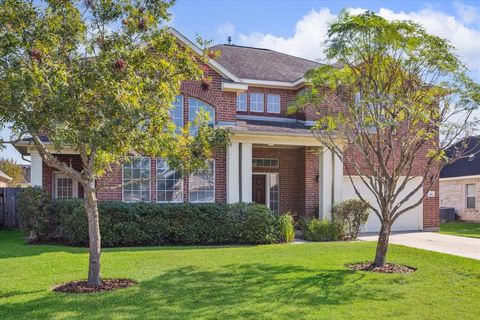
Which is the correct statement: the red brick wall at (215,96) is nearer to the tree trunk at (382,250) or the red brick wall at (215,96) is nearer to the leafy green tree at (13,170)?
the tree trunk at (382,250)

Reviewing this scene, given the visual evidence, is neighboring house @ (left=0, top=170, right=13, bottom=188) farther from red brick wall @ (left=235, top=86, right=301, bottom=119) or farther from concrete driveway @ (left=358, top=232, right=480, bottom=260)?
concrete driveway @ (left=358, top=232, right=480, bottom=260)

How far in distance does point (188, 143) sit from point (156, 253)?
4189 millimetres

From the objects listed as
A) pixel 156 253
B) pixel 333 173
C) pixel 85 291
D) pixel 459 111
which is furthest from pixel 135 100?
pixel 333 173

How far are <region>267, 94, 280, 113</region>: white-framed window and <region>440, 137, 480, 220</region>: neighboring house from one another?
12337mm

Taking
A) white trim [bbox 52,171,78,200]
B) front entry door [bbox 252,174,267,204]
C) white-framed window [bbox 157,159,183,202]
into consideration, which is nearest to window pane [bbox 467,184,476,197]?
front entry door [bbox 252,174,267,204]

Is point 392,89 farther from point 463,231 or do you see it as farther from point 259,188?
point 463,231

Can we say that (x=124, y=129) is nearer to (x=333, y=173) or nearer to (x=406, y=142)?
(x=406, y=142)

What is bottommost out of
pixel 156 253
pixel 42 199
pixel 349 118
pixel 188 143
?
pixel 156 253

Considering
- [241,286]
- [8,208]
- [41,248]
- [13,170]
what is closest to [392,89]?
[241,286]

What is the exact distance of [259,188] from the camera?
18922 mm

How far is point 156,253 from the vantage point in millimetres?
12055

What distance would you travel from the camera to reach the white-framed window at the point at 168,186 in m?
15.8

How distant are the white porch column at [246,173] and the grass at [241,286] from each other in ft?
11.8

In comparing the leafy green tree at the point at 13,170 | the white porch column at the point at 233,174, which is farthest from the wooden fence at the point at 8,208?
the leafy green tree at the point at 13,170
